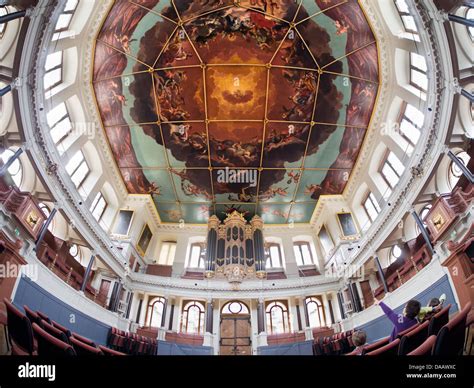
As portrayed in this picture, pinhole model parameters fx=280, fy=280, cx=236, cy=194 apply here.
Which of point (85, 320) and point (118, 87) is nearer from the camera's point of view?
point (85, 320)

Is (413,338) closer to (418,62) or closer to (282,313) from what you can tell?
(418,62)

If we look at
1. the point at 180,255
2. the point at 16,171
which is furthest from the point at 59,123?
the point at 180,255

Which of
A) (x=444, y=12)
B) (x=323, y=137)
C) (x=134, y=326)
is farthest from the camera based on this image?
(x=323, y=137)

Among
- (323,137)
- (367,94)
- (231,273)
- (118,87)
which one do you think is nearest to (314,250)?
(231,273)

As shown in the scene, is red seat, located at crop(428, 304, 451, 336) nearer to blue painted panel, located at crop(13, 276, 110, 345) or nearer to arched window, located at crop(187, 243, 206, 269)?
blue painted panel, located at crop(13, 276, 110, 345)

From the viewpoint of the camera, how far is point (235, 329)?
18344 mm

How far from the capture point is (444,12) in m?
8.19

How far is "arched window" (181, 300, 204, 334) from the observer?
60.0 ft

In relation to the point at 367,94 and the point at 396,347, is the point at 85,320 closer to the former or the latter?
the point at 396,347

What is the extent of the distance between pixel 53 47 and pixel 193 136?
8560 mm

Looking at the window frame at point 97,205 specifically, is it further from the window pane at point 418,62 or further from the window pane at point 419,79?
the window pane at point 418,62

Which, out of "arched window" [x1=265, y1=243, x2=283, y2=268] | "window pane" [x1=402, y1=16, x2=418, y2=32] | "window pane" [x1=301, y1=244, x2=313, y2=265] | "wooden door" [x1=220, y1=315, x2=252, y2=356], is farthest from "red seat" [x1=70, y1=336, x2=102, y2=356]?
"window pane" [x1=301, y1=244, x2=313, y2=265]

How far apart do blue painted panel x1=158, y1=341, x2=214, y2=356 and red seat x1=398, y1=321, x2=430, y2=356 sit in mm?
12465

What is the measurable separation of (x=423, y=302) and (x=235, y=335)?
37.1 ft
